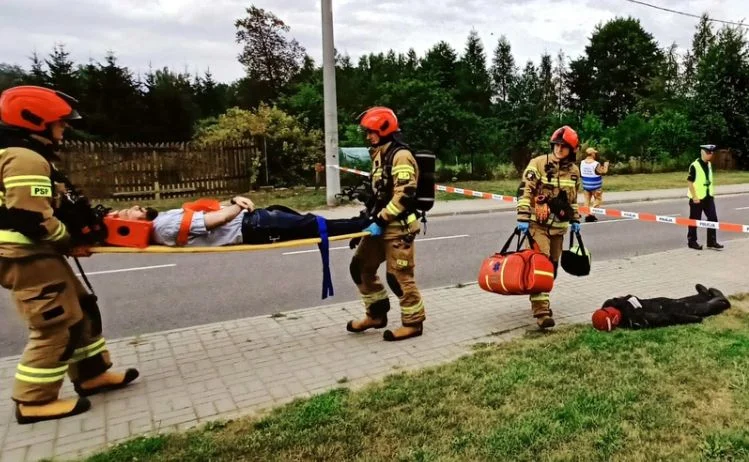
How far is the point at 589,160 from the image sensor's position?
14586 mm

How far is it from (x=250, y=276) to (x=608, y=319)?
506 cm

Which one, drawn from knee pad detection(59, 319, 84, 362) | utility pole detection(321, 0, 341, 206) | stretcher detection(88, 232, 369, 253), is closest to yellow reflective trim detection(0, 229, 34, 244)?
stretcher detection(88, 232, 369, 253)

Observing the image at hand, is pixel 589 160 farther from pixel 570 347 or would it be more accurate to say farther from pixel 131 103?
pixel 131 103

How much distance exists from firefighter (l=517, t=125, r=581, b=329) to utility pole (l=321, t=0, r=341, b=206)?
1047 cm

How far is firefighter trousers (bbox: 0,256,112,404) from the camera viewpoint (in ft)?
12.3

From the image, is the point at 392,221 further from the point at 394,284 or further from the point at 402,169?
the point at 394,284

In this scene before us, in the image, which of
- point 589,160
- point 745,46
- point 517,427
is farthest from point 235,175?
point 745,46

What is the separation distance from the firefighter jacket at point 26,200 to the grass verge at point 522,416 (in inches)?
55.4

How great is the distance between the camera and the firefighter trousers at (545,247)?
569cm

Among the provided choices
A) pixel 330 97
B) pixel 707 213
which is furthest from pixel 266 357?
pixel 330 97

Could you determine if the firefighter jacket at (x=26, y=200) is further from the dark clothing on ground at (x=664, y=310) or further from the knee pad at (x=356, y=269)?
the dark clothing on ground at (x=664, y=310)

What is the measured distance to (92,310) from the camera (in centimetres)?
438

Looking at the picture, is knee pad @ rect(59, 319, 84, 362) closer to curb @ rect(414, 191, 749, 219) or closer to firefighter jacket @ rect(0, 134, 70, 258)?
firefighter jacket @ rect(0, 134, 70, 258)

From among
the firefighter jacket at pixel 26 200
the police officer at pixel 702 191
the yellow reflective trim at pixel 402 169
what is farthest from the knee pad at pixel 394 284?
the police officer at pixel 702 191
